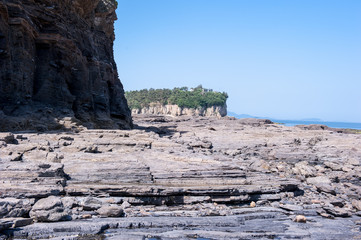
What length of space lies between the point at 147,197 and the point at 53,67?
14757 millimetres

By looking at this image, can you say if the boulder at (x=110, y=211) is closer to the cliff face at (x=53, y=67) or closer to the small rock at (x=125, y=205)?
the small rock at (x=125, y=205)

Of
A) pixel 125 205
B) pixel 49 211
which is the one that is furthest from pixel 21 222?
pixel 125 205

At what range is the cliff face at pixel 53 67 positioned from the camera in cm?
1705

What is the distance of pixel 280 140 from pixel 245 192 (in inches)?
704

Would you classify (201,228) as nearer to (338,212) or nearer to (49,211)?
(49,211)

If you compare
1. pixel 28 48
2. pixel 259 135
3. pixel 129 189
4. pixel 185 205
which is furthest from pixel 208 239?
pixel 259 135

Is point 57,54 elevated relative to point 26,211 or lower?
elevated

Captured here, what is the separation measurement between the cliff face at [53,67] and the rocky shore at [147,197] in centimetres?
434

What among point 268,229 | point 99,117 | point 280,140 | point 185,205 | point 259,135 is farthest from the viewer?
point 259,135

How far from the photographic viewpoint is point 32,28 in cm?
1895

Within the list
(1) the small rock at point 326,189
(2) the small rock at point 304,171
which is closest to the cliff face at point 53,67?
(2) the small rock at point 304,171

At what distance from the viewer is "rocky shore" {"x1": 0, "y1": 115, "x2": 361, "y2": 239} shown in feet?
23.7

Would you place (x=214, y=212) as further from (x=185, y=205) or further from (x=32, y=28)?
(x=32, y=28)

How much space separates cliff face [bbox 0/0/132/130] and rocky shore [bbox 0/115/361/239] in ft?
14.2
